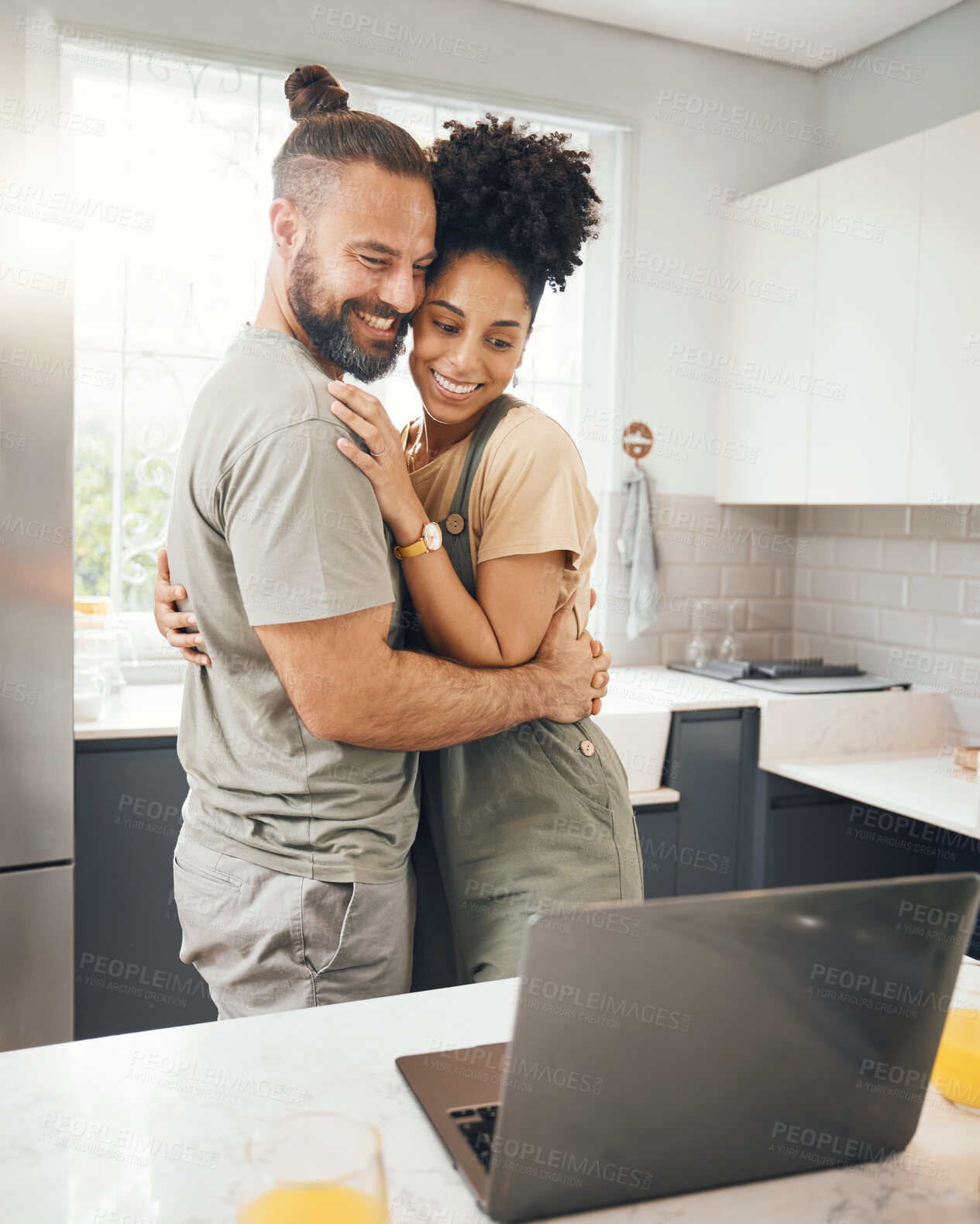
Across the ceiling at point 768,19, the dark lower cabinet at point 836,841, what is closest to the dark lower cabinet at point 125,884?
the dark lower cabinet at point 836,841

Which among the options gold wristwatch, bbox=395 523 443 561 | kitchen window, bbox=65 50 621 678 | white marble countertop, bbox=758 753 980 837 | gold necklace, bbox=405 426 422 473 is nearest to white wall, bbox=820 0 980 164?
kitchen window, bbox=65 50 621 678

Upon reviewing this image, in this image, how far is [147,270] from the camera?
108 inches

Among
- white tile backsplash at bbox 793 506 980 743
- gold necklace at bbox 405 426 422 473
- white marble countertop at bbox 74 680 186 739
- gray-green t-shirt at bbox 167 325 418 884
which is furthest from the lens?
white tile backsplash at bbox 793 506 980 743

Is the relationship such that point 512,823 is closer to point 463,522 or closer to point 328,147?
point 463,522

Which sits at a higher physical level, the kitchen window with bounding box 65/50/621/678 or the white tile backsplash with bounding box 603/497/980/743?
the kitchen window with bounding box 65/50/621/678

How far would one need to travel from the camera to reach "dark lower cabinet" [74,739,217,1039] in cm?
218

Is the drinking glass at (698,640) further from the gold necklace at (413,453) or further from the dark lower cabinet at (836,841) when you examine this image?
the gold necklace at (413,453)

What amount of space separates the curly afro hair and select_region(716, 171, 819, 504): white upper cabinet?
1.77m

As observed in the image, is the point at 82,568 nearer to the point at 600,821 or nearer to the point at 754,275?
the point at 600,821

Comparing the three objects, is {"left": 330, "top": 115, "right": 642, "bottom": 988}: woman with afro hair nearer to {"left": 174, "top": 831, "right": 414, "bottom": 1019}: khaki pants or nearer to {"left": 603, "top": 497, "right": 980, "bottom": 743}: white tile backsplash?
{"left": 174, "top": 831, "right": 414, "bottom": 1019}: khaki pants

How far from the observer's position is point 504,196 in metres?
1.36

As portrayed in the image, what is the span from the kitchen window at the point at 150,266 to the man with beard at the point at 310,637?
1.55 meters

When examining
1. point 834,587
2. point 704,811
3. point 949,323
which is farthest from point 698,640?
point 949,323

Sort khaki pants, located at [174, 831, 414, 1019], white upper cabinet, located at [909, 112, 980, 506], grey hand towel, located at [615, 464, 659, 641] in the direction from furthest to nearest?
1. grey hand towel, located at [615, 464, 659, 641]
2. white upper cabinet, located at [909, 112, 980, 506]
3. khaki pants, located at [174, 831, 414, 1019]
